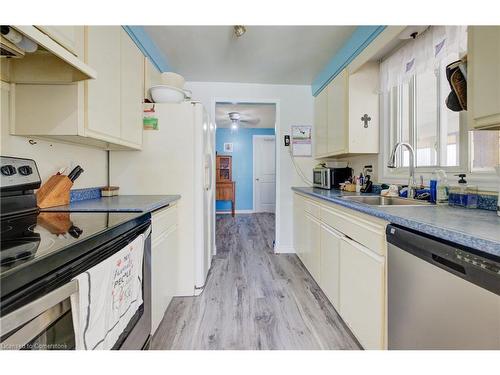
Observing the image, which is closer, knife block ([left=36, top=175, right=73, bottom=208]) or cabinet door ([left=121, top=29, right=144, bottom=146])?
knife block ([left=36, top=175, right=73, bottom=208])

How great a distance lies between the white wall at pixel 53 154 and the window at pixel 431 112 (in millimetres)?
2370

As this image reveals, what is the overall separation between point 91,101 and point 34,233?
77cm

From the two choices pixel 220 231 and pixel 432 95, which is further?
pixel 220 231

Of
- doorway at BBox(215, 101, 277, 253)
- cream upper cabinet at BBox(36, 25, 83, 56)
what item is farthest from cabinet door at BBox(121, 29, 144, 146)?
doorway at BBox(215, 101, 277, 253)

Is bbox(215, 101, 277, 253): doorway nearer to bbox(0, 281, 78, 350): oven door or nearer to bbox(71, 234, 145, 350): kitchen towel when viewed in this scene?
bbox(71, 234, 145, 350): kitchen towel

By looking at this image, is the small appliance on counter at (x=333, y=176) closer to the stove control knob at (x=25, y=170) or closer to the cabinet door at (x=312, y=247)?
the cabinet door at (x=312, y=247)

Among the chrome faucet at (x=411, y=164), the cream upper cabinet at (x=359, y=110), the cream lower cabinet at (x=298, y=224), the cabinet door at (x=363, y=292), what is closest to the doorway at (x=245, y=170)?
the cream lower cabinet at (x=298, y=224)

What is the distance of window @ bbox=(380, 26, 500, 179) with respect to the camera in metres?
1.30

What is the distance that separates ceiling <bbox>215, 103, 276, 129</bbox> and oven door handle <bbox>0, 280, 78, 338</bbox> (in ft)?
11.3

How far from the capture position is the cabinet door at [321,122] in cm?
264
